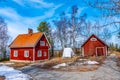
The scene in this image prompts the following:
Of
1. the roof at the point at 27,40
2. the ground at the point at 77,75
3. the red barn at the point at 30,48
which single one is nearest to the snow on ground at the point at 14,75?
the ground at the point at 77,75

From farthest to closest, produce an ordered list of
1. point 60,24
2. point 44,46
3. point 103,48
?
point 60,24 → point 103,48 → point 44,46

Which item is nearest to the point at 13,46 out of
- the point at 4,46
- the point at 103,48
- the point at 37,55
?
the point at 37,55

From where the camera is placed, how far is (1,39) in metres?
40.6

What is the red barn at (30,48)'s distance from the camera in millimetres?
31703

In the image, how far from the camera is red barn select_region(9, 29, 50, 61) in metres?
31.7

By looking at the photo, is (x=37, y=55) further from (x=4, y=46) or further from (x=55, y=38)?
(x=55, y=38)

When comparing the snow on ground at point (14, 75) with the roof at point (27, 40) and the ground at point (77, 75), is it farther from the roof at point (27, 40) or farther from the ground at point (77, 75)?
the roof at point (27, 40)

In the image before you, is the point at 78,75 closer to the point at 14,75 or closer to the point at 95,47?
the point at 14,75

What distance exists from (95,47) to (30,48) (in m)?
13.7

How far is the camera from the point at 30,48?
31.9 meters

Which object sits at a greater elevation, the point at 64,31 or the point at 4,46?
the point at 64,31

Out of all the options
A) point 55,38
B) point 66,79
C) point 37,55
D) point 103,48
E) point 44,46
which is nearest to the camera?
point 66,79

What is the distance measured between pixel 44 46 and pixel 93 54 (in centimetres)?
1036

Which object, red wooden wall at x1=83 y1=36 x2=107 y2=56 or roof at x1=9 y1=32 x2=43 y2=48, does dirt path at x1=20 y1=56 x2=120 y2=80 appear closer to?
roof at x1=9 y1=32 x2=43 y2=48
